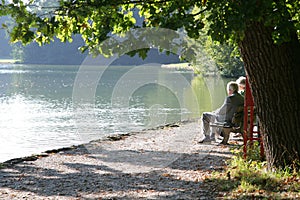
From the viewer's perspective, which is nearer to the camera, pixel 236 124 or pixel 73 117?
pixel 236 124

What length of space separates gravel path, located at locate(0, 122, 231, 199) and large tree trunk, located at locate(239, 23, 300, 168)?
1032 millimetres

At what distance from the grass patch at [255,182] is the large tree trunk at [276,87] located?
27 cm

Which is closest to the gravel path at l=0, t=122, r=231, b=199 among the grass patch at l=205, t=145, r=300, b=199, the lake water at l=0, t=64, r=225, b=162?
the grass patch at l=205, t=145, r=300, b=199

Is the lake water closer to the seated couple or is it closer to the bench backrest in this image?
the seated couple

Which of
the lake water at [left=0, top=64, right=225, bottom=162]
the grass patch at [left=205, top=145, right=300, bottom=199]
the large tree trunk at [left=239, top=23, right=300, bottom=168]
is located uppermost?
the large tree trunk at [left=239, top=23, right=300, bottom=168]

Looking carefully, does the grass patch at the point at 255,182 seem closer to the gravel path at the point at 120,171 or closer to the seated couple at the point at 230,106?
the gravel path at the point at 120,171

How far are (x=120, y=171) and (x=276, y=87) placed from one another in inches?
105

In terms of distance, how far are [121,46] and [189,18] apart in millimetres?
1981

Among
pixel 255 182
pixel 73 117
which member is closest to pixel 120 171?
pixel 255 182

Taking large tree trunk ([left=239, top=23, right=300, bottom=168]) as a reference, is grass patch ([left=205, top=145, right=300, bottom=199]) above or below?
below

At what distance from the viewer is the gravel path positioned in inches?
245

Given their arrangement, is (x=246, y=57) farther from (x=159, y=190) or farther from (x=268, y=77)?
(x=159, y=190)

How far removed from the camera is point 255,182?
6.03 metres

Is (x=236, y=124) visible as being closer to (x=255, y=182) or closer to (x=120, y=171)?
(x=120, y=171)
